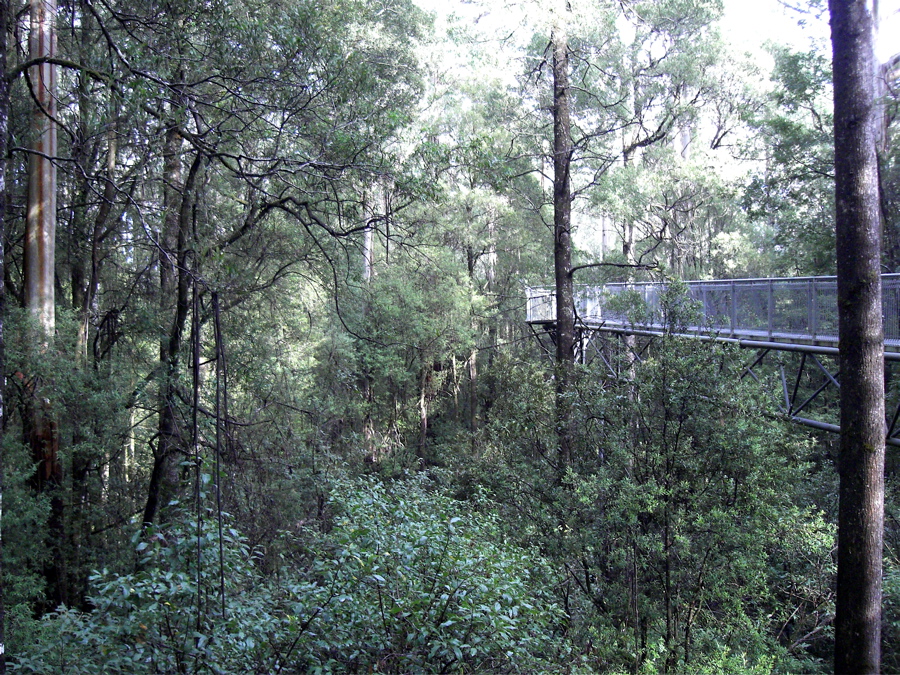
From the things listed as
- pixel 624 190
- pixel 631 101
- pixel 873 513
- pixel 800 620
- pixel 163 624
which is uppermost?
pixel 631 101

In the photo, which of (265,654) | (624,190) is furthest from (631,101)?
(265,654)

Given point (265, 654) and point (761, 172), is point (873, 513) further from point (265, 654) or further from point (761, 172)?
point (761, 172)

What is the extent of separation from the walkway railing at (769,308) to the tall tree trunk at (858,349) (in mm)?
2286

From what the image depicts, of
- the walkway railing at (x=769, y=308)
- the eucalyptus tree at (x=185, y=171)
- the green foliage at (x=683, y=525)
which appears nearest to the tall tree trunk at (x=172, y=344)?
the eucalyptus tree at (x=185, y=171)

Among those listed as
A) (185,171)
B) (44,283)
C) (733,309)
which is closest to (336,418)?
(185,171)

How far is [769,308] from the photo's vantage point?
979cm

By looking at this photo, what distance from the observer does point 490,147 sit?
22.6 ft

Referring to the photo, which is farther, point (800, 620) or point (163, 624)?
→ point (800, 620)

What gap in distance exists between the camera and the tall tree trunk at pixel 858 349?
4.49 m

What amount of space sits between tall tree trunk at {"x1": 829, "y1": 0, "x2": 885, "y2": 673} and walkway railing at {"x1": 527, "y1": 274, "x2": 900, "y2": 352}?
229 centimetres

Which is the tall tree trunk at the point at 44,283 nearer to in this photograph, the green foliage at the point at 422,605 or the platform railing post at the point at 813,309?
the green foliage at the point at 422,605

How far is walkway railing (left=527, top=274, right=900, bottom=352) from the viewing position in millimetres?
7734

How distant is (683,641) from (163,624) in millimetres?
4900

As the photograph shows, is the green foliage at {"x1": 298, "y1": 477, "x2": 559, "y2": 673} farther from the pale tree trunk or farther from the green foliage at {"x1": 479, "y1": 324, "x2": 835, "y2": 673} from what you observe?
the pale tree trunk
